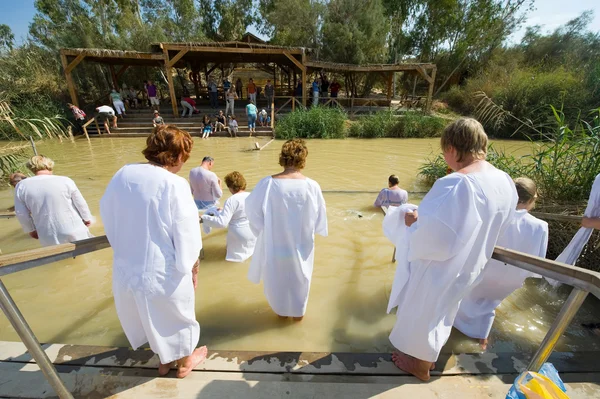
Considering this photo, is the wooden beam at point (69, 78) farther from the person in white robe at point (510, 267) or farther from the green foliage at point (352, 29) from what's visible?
the person in white robe at point (510, 267)

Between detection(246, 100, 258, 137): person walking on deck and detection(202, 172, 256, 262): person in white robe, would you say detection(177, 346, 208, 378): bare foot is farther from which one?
detection(246, 100, 258, 137): person walking on deck

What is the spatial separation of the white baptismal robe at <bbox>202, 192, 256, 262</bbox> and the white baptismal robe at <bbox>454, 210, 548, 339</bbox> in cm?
233

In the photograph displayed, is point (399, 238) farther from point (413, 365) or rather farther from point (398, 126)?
point (398, 126)

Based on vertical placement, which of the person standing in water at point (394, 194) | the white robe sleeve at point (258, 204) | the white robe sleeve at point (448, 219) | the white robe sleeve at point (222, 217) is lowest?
the person standing in water at point (394, 194)

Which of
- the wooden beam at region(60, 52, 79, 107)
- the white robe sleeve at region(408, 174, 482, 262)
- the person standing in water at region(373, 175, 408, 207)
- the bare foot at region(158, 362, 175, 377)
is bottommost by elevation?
the person standing in water at region(373, 175, 408, 207)

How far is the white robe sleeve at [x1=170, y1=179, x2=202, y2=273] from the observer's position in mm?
1490

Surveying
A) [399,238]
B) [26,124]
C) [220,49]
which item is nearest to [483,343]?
[399,238]

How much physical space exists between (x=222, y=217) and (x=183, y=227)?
1.61 m

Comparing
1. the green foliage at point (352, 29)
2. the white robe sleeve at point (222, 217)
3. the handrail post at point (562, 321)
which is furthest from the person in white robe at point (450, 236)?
the green foliage at point (352, 29)

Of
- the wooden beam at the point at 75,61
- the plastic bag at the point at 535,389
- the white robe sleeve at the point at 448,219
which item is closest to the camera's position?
the plastic bag at the point at 535,389

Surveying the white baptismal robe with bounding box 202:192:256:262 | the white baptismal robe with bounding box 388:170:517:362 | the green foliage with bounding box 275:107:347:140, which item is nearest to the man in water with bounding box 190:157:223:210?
the white baptismal robe with bounding box 202:192:256:262

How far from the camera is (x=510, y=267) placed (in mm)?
2023

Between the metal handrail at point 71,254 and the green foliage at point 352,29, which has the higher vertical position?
the green foliage at point 352,29

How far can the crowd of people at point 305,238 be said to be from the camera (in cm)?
143
